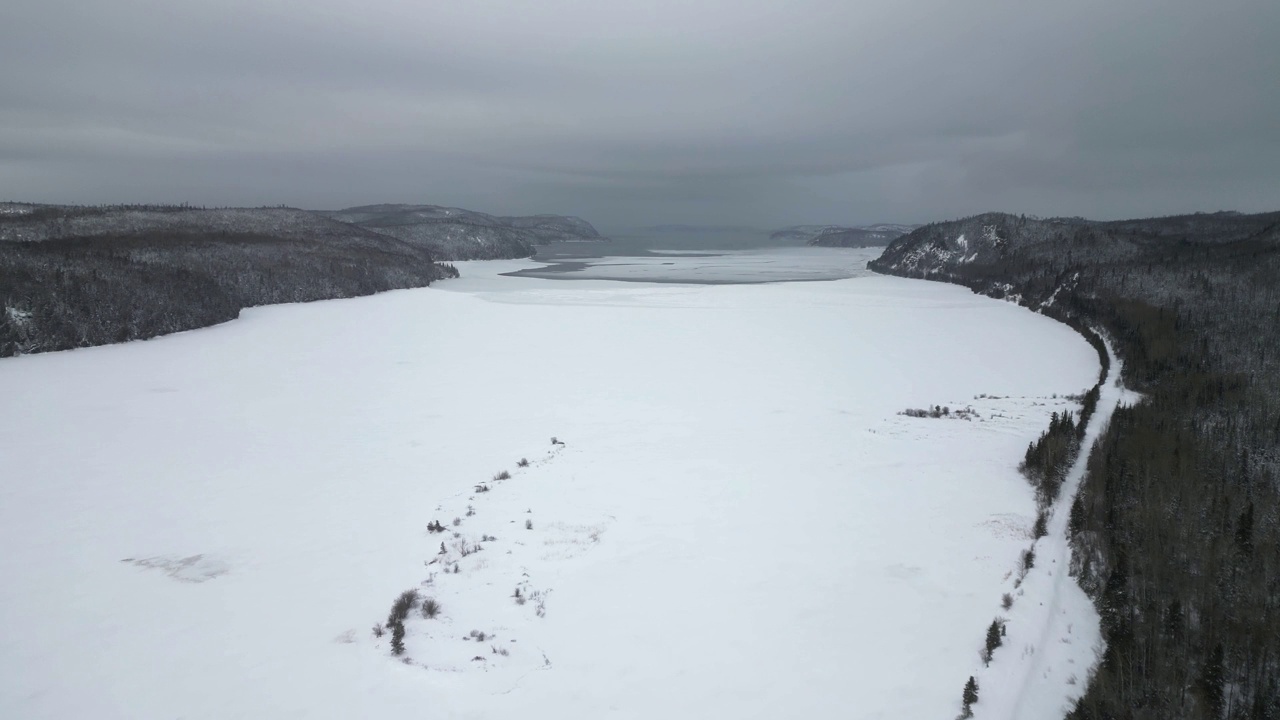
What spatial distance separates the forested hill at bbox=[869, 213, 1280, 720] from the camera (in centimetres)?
686

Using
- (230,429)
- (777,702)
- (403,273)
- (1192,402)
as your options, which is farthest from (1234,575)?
(403,273)

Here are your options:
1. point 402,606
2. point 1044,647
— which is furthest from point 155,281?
point 1044,647

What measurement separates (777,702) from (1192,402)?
17.6m

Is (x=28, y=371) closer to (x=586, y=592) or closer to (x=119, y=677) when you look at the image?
(x=119, y=677)

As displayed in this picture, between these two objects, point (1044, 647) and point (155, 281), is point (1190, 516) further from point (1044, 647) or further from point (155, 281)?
point (155, 281)

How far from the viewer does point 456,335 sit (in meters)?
35.5

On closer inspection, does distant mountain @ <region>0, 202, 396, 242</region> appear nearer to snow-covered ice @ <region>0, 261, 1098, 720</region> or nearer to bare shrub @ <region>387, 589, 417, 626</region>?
snow-covered ice @ <region>0, 261, 1098, 720</region>

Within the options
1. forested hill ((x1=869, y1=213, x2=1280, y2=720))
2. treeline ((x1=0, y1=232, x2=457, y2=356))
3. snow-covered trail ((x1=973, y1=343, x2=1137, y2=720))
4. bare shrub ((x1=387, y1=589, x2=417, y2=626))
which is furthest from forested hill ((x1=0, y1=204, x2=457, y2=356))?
forested hill ((x1=869, y1=213, x2=1280, y2=720))

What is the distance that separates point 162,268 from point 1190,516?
52.7 metres

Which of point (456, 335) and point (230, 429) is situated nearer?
point (230, 429)

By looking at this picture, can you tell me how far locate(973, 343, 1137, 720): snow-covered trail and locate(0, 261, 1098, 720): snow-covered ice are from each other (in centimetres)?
28

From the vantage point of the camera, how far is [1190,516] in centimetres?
1076

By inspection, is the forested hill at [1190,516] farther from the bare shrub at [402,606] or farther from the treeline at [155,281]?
the treeline at [155,281]

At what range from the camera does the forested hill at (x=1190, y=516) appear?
6859 mm
